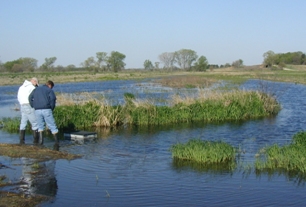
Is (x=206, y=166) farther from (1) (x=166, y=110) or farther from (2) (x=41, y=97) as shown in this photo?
(1) (x=166, y=110)

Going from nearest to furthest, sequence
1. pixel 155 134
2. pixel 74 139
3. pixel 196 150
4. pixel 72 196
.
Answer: pixel 72 196, pixel 196 150, pixel 74 139, pixel 155 134

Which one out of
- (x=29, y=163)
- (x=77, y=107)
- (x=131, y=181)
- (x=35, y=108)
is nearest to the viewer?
(x=131, y=181)

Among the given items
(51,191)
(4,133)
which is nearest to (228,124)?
(4,133)

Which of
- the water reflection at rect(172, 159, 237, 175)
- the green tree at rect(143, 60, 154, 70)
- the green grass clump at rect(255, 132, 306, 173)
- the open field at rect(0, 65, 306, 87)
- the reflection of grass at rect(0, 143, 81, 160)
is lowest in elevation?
the water reflection at rect(172, 159, 237, 175)

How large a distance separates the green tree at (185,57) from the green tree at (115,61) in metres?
18.2

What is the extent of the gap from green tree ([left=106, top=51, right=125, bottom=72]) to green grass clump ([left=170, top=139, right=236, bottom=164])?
115010 millimetres

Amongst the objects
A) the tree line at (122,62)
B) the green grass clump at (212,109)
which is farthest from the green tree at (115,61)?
the green grass clump at (212,109)

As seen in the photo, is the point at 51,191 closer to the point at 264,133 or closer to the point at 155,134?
the point at 155,134

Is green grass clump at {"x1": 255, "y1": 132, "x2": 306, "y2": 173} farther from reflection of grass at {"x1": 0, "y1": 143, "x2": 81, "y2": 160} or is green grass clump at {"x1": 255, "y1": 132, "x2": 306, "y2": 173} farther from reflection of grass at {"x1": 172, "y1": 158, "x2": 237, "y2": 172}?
reflection of grass at {"x1": 0, "y1": 143, "x2": 81, "y2": 160}

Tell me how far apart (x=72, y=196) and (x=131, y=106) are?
11.9m

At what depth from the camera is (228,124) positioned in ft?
67.3

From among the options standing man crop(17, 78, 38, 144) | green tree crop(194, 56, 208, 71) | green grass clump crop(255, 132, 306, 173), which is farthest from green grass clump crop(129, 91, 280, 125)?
green tree crop(194, 56, 208, 71)

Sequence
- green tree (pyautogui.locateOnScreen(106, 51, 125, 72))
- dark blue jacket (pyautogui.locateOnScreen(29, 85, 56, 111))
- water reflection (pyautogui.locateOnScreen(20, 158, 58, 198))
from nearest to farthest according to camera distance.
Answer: water reflection (pyautogui.locateOnScreen(20, 158, 58, 198)) → dark blue jacket (pyautogui.locateOnScreen(29, 85, 56, 111)) → green tree (pyautogui.locateOnScreen(106, 51, 125, 72))

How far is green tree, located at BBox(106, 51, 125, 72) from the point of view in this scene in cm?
12644
